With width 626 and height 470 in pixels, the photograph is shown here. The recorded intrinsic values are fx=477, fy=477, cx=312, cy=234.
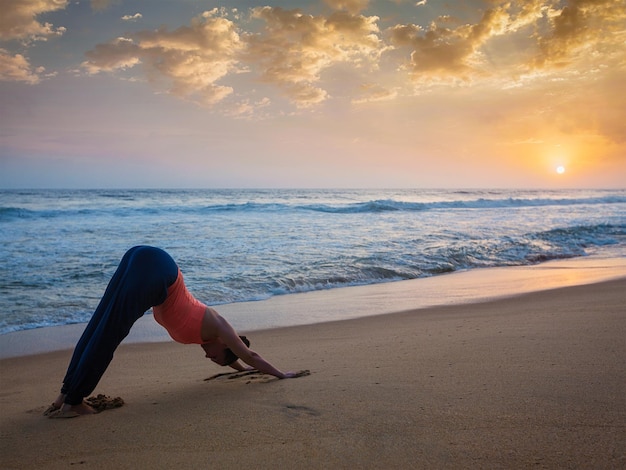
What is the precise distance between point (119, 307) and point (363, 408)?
68.3 inches

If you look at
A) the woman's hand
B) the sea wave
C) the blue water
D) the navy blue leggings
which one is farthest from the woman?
the sea wave

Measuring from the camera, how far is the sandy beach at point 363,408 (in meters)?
2.42

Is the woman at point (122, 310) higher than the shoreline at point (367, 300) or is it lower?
higher

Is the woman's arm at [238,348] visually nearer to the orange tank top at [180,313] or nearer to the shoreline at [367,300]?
the orange tank top at [180,313]

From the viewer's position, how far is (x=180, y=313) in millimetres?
3393

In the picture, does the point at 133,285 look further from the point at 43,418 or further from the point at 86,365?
the point at 43,418

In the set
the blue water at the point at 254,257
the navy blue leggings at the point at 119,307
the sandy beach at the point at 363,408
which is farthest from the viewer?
the blue water at the point at 254,257

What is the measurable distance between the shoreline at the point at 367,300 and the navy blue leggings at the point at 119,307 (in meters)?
2.89

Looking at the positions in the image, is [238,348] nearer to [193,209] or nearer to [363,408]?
[363,408]

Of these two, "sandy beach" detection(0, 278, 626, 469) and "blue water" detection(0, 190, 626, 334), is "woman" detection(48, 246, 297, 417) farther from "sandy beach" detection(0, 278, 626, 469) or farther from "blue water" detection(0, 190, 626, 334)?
"blue water" detection(0, 190, 626, 334)

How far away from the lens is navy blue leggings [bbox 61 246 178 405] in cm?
318

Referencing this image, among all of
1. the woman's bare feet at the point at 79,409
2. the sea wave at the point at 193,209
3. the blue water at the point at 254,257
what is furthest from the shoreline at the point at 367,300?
the sea wave at the point at 193,209

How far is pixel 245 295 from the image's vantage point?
8891 mm

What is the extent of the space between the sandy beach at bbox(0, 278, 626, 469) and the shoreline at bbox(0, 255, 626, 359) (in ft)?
3.43
